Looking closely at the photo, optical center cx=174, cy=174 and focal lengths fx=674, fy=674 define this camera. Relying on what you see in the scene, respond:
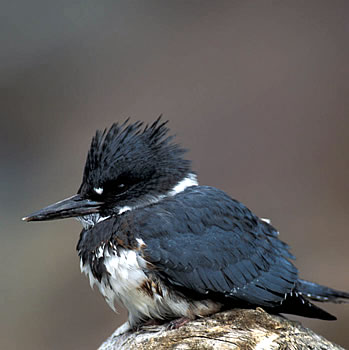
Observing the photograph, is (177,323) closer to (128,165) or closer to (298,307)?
(298,307)

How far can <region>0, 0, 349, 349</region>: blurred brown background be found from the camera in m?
5.86

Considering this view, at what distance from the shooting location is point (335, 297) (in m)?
3.29

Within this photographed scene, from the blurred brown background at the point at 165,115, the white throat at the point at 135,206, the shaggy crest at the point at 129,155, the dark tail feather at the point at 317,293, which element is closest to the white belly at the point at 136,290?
the white throat at the point at 135,206

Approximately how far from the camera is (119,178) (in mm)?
3182

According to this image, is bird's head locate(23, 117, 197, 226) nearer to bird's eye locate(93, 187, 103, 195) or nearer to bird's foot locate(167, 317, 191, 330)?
bird's eye locate(93, 187, 103, 195)

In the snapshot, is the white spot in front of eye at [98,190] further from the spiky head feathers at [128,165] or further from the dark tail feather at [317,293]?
the dark tail feather at [317,293]

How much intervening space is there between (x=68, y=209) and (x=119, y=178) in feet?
0.94

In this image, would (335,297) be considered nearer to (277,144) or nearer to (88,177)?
(88,177)

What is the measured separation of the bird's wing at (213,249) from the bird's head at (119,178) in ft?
0.39


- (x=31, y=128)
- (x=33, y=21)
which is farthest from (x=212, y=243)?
(x=33, y=21)

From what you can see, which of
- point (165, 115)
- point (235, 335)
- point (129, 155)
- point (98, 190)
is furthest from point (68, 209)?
point (165, 115)

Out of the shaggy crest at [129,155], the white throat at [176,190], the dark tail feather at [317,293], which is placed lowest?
the dark tail feather at [317,293]

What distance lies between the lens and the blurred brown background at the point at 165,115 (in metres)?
5.86

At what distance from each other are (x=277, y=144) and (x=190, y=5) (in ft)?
7.13
